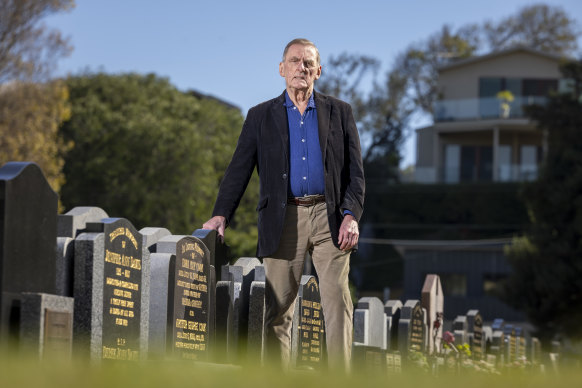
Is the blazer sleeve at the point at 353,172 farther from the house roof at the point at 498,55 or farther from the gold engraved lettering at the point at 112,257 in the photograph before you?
the house roof at the point at 498,55

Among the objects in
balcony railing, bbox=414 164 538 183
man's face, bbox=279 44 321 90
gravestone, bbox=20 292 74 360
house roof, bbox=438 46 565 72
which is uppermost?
house roof, bbox=438 46 565 72

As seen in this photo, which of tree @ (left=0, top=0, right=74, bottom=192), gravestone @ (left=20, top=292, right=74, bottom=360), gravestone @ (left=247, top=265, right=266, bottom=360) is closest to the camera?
gravestone @ (left=20, top=292, right=74, bottom=360)

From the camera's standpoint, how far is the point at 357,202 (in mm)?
7398

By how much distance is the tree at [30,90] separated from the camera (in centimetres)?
3425

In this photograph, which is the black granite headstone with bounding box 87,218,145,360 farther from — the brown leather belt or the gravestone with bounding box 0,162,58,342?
the brown leather belt

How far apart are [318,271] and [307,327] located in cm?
479

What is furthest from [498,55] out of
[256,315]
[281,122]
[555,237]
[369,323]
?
[281,122]

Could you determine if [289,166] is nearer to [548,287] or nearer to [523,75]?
[548,287]

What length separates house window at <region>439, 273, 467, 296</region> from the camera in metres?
48.7

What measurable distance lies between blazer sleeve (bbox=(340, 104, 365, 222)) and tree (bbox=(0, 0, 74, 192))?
27108 mm

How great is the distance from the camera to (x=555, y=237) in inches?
1409

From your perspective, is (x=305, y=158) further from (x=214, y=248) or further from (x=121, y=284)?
(x=214, y=248)

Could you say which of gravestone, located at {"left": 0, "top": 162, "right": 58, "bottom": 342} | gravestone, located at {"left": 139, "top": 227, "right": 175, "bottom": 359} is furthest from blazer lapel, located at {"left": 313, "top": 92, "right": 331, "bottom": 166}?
gravestone, located at {"left": 139, "top": 227, "right": 175, "bottom": 359}

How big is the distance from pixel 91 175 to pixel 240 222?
22.5 feet
